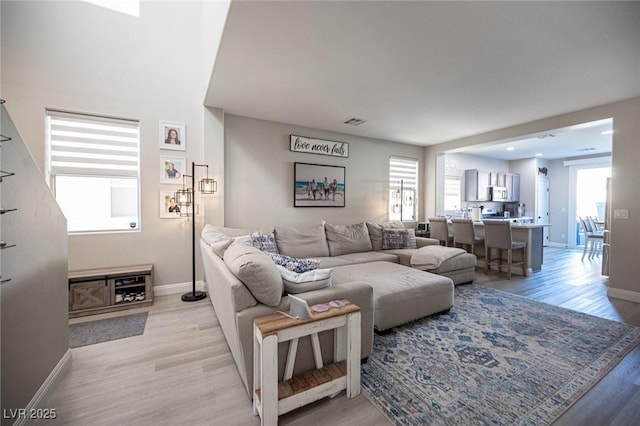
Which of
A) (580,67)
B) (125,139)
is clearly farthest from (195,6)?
(580,67)

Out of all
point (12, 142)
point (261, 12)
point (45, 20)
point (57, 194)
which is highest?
point (45, 20)

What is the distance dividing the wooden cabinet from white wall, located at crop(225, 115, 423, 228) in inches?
51.4

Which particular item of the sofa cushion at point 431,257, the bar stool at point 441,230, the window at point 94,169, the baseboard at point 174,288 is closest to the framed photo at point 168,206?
the window at point 94,169

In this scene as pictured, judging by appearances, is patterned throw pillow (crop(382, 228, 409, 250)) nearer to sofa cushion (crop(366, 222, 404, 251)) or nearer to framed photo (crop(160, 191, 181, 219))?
sofa cushion (crop(366, 222, 404, 251))

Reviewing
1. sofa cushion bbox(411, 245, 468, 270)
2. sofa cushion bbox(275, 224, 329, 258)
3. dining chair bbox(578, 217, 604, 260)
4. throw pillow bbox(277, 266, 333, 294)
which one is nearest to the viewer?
throw pillow bbox(277, 266, 333, 294)

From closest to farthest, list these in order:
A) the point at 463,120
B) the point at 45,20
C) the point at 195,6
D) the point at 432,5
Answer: the point at 432,5 < the point at 45,20 < the point at 195,6 < the point at 463,120

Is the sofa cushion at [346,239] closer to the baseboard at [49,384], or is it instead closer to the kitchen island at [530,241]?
the kitchen island at [530,241]

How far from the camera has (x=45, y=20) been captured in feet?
9.74

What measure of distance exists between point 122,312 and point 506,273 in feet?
19.4

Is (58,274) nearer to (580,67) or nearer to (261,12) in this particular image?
(261,12)

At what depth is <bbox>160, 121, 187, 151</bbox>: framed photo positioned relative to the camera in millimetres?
3508

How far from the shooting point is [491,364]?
198 centimetres

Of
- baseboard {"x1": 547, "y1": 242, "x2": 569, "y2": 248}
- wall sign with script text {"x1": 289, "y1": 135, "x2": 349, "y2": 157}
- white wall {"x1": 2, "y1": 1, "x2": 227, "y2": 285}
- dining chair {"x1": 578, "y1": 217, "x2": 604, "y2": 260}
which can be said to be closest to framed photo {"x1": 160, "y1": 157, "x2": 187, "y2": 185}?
white wall {"x1": 2, "y1": 1, "x2": 227, "y2": 285}

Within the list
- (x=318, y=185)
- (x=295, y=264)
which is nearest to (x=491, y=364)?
(x=295, y=264)
